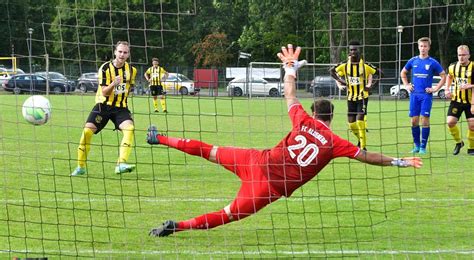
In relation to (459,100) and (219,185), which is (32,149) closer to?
(219,185)

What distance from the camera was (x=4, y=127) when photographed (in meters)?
19.9

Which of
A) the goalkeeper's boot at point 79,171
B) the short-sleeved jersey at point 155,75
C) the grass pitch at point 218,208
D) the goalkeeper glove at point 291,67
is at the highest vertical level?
the goalkeeper glove at point 291,67

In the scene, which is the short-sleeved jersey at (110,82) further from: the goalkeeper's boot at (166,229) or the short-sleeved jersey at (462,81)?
the short-sleeved jersey at (462,81)

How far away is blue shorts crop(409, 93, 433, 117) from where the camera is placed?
14.0 m

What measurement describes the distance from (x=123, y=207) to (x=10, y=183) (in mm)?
2684

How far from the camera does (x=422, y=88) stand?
1425 centimetres

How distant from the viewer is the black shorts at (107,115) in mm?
11000

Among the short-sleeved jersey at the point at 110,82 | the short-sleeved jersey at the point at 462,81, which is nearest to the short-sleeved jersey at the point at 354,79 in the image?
the short-sleeved jersey at the point at 462,81

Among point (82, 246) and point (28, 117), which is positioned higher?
point (28, 117)

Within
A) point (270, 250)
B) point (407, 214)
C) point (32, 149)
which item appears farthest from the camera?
point (32, 149)

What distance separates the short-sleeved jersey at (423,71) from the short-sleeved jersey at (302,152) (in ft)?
26.0

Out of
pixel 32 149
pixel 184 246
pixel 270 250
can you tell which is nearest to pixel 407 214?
pixel 270 250

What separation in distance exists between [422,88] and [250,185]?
8.24 m

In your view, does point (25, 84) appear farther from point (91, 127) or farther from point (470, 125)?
point (470, 125)
